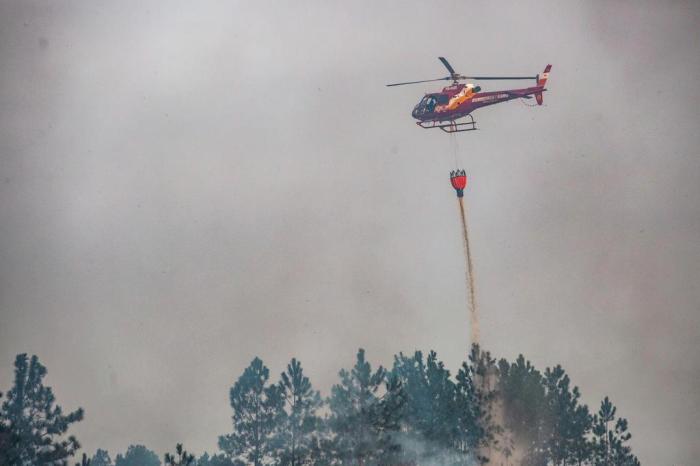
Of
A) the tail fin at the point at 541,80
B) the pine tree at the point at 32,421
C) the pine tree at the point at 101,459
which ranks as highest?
the tail fin at the point at 541,80

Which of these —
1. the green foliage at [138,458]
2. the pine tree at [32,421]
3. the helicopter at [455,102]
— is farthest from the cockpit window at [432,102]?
the green foliage at [138,458]

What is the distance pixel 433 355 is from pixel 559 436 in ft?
49.0

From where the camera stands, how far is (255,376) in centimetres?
11594

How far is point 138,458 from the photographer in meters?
178

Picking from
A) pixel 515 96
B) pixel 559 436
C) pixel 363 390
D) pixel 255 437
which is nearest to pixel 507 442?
pixel 559 436

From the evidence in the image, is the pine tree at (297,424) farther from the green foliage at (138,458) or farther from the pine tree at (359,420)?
the green foliage at (138,458)

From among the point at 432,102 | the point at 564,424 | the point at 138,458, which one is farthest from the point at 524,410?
the point at 138,458

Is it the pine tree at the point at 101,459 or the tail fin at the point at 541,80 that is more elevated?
the tail fin at the point at 541,80

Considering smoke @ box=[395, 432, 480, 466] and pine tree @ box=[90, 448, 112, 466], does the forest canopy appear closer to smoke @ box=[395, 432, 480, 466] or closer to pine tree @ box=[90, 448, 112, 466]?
smoke @ box=[395, 432, 480, 466]

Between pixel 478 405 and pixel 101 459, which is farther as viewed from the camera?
pixel 101 459

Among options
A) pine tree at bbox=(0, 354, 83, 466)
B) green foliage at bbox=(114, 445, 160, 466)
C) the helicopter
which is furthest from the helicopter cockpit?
green foliage at bbox=(114, 445, 160, 466)

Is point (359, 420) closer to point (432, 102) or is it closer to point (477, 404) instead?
point (477, 404)

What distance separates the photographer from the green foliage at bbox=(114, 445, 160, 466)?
173625mm

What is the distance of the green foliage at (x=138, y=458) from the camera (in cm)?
17362
